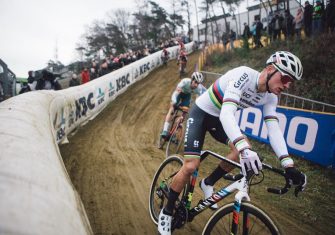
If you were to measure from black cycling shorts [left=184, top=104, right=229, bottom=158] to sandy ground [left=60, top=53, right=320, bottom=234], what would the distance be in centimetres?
139

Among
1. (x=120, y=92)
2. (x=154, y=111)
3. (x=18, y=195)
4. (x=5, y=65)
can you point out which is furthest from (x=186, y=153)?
(x=120, y=92)

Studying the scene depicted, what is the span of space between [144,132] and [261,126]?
13.9ft

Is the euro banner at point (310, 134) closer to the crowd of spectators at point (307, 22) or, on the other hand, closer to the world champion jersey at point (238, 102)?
the world champion jersey at point (238, 102)

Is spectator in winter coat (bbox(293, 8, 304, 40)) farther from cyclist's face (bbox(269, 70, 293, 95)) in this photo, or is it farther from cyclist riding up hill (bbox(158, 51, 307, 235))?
cyclist's face (bbox(269, 70, 293, 95))

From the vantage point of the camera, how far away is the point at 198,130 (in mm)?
3719

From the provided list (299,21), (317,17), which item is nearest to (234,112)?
(317,17)

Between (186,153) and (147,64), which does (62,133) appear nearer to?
(186,153)

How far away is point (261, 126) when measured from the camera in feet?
28.9

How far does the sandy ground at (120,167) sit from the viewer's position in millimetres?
4324

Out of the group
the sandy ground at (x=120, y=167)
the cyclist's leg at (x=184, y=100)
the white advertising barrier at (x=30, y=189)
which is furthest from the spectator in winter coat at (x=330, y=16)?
the white advertising barrier at (x=30, y=189)

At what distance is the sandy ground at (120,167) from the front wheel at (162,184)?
202 millimetres

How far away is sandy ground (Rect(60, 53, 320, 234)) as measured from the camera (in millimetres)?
4324

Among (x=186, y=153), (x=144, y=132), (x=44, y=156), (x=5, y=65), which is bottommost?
(x=144, y=132)

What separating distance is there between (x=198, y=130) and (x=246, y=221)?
130 cm
